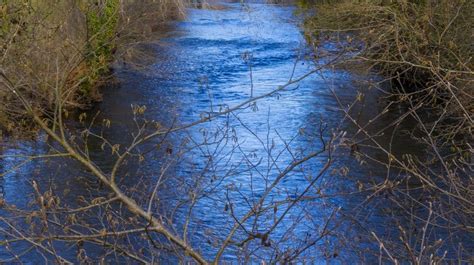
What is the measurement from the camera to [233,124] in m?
13.5

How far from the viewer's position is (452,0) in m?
14.1

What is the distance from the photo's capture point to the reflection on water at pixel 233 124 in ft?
25.5

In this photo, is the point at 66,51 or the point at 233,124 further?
the point at 233,124

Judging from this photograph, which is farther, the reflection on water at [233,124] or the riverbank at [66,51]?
the riverbank at [66,51]

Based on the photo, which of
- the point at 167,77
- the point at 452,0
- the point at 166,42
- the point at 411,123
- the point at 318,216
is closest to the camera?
the point at 318,216

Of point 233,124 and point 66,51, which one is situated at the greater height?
point 66,51

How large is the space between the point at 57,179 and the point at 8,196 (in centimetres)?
78

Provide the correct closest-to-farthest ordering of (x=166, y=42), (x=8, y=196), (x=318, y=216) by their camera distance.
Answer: (x=318, y=216), (x=8, y=196), (x=166, y=42)

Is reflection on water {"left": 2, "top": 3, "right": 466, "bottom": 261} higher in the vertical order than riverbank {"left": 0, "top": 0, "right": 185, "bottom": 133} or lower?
lower

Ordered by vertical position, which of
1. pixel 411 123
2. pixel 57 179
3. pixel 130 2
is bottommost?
pixel 411 123

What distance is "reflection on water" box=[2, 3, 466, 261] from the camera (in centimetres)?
776

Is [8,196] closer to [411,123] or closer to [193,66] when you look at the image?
[411,123]

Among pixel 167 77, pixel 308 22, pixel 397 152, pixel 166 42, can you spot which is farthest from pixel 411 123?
pixel 166 42

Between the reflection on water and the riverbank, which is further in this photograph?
the riverbank
